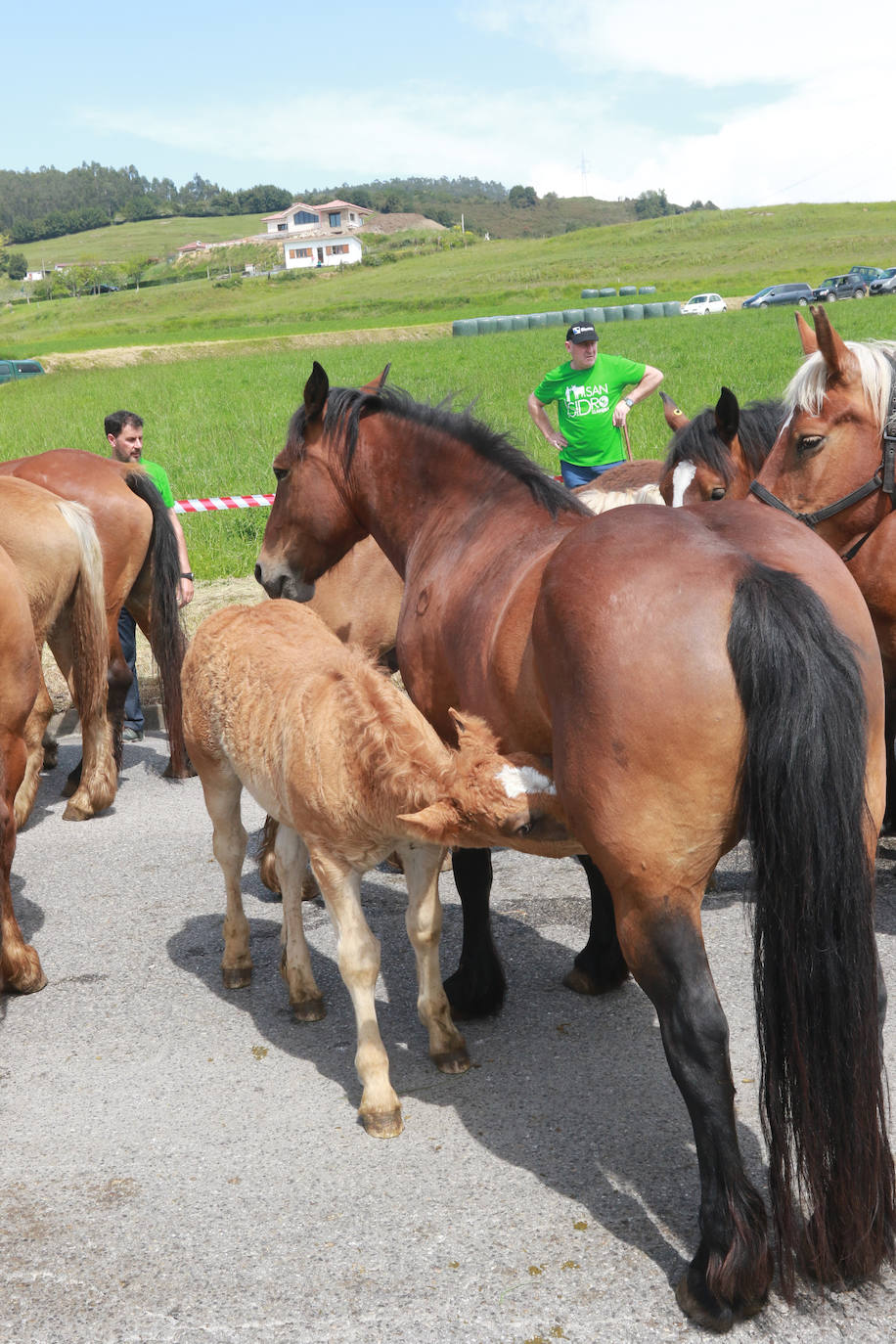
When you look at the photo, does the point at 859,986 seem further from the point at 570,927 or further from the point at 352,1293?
the point at 570,927

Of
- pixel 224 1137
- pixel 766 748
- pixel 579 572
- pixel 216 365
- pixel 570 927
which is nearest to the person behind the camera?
pixel 766 748

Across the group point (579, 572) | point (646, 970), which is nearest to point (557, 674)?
point (579, 572)

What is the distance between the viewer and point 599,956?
454cm

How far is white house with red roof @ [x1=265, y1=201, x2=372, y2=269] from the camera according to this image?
123 metres

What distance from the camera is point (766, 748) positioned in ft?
8.38

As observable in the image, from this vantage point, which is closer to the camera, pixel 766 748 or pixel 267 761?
pixel 766 748

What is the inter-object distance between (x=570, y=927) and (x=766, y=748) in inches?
114

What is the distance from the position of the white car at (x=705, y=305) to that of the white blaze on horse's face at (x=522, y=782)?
51.6m

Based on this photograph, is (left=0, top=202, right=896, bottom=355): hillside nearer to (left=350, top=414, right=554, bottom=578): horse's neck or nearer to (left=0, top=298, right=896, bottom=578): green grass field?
(left=0, top=298, right=896, bottom=578): green grass field

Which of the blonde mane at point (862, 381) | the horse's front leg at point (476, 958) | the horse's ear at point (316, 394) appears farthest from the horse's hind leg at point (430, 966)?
the blonde mane at point (862, 381)

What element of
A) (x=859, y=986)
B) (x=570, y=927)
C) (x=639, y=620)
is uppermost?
(x=639, y=620)

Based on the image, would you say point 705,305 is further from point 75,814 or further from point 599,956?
point 599,956

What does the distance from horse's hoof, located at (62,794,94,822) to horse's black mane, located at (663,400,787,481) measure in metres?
4.27

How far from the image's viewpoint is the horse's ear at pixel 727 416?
557cm
